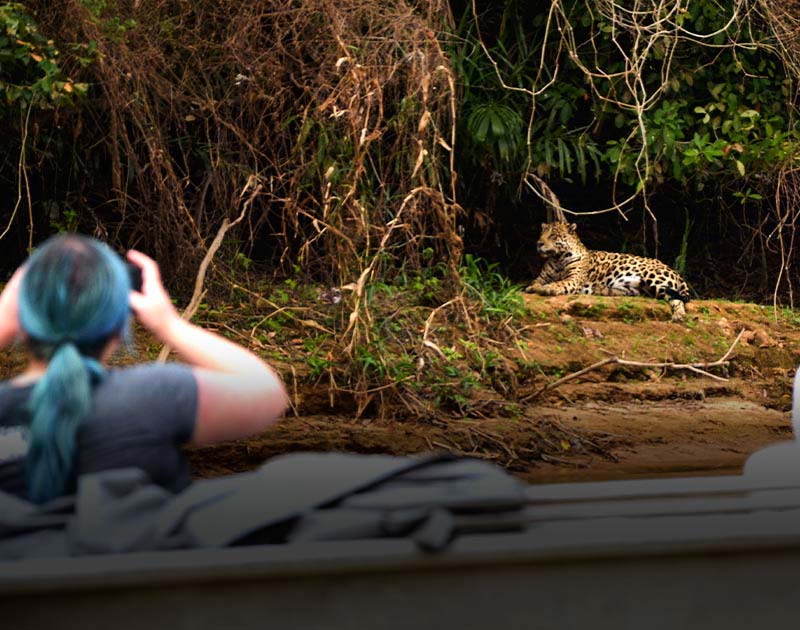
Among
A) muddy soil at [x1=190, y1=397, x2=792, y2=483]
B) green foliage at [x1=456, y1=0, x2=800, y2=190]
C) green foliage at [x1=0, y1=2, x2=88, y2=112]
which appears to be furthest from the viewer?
green foliage at [x1=456, y1=0, x2=800, y2=190]

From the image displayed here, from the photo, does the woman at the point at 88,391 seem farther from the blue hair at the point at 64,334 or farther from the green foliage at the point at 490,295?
the green foliage at the point at 490,295

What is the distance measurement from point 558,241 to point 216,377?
29.0 ft

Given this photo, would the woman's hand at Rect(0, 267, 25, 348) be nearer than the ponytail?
No

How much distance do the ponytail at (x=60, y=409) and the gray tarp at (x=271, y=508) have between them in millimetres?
75

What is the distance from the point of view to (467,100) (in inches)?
404

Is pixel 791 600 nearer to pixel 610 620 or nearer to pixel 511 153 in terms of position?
pixel 610 620

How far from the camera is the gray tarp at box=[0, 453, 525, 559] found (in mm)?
2383

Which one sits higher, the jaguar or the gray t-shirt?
the gray t-shirt

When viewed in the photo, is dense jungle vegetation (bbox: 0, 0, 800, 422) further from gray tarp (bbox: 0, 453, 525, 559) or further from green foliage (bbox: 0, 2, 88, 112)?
gray tarp (bbox: 0, 453, 525, 559)

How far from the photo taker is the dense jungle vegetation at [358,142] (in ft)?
25.9

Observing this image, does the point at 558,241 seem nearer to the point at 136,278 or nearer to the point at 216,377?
the point at 136,278

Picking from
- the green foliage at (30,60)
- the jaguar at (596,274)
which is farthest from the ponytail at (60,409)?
the jaguar at (596,274)

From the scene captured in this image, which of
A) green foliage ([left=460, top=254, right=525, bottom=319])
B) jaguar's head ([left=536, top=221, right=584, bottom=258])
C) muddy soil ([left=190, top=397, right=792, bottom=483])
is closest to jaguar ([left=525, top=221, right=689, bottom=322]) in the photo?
jaguar's head ([left=536, top=221, right=584, bottom=258])

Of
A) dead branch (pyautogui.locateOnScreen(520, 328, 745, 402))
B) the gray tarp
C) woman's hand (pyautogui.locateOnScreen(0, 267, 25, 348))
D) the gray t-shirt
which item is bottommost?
dead branch (pyautogui.locateOnScreen(520, 328, 745, 402))
